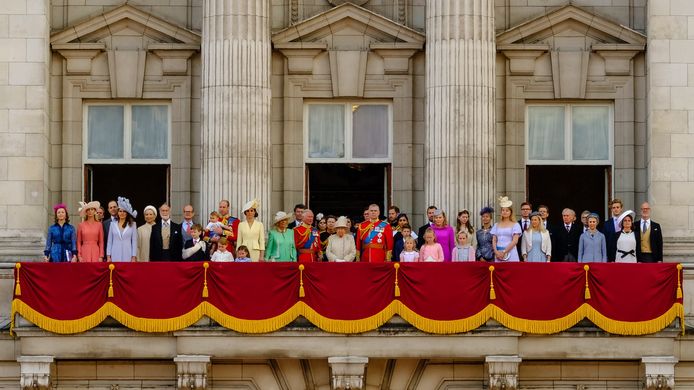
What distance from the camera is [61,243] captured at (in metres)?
52.2

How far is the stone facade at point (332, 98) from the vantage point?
51.7 meters

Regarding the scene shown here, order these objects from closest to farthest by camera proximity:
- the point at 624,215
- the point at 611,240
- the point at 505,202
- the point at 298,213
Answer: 1. the point at 505,202
2. the point at 624,215
3. the point at 611,240
4. the point at 298,213

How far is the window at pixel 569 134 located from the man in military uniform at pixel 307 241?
7.02m

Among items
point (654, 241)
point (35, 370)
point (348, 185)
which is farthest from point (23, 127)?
point (654, 241)

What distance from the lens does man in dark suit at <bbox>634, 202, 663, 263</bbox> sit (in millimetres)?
52375

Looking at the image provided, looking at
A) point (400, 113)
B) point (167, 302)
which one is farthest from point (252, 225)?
point (400, 113)

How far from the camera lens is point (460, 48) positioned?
5516 centimetres

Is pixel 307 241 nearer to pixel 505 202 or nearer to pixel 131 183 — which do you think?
pixel 505 202

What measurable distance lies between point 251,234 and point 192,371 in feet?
11.4

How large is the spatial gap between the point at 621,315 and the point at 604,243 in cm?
189

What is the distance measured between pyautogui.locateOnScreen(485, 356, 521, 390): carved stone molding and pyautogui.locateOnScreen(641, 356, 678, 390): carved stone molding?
282 centimetres

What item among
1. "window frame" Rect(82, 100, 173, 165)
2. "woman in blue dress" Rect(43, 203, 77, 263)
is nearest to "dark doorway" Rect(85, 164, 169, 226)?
"window frame" Rect(82, 100, 173, 165)

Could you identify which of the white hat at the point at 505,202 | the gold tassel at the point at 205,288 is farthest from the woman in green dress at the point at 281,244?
the white hat at the point at 505,202

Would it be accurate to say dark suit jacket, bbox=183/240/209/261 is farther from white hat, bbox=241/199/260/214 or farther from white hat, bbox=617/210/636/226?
white hat, bbox=617/210/636/226
